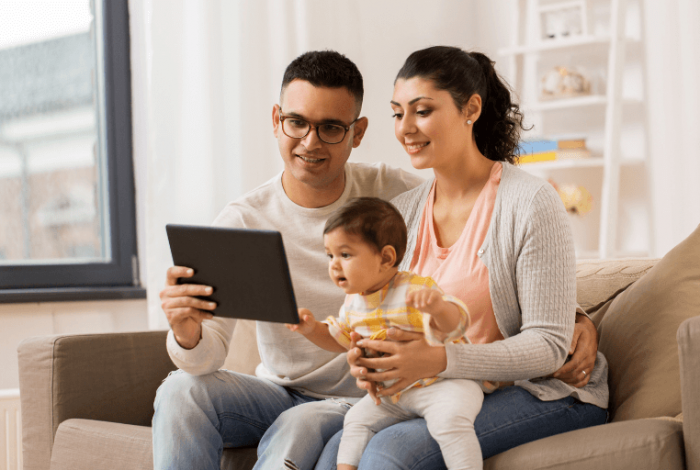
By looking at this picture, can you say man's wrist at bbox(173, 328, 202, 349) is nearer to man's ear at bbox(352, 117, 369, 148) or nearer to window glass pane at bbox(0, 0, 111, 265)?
man's ear at bbox(352, 117, 369, 148)

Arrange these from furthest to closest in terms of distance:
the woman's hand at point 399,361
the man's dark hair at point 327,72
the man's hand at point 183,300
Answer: the man's dark hair at point 327,72 → the man's hand at point 183,300 → the woman's hand at point 399,361

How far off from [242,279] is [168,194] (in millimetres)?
1475

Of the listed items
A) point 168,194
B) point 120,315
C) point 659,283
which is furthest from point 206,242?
point 120,315

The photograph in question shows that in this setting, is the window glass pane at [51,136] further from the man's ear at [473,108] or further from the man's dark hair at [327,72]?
the man's ear at [473,108]

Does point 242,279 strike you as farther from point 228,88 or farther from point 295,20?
point 295,20

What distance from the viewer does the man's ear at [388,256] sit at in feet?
3.85

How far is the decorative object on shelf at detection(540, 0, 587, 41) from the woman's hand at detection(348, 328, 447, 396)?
2407 mm

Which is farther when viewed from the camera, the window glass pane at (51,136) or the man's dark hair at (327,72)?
the window glass pane at (51,136)

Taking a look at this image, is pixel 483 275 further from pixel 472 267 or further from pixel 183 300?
pixel 183 300

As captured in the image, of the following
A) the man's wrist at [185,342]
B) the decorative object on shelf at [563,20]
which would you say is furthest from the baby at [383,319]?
the decorative object on shelf at [563,20]

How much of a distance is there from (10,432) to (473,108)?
182 centimetres

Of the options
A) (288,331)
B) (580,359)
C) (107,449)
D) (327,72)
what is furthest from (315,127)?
(107,449)

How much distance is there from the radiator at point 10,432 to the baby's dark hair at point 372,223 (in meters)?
1.58

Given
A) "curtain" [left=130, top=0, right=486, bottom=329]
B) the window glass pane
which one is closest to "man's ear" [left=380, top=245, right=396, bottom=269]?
"curtain" [left=130, top=0, right=486, bottom=329]
